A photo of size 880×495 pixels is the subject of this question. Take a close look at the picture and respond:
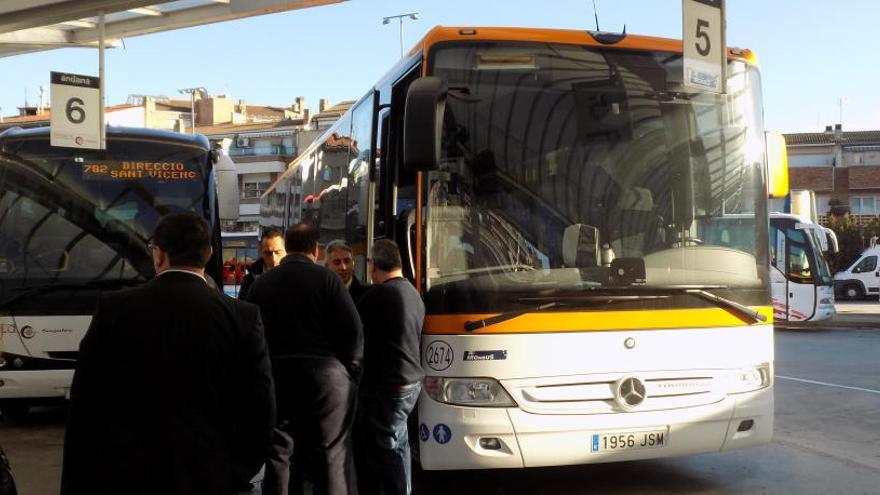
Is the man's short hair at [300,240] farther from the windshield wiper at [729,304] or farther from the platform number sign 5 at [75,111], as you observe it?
the platform number sign 5 at [75,111]

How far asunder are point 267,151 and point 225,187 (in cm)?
6624

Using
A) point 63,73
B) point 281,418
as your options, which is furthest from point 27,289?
point 281,418

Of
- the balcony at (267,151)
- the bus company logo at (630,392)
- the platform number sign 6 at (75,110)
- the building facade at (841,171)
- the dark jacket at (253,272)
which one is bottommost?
the bus company logo at (630,392)

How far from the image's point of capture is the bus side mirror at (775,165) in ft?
22.4

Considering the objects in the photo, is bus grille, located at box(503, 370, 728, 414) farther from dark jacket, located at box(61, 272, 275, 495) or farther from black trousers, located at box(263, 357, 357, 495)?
dark jacket, located at box(61, 272, 275, 495)

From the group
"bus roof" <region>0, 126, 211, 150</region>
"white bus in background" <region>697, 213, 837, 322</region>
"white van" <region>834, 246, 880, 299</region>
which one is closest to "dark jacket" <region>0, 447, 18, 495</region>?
"bus roof" <region>0, 126, 211, 150</region>

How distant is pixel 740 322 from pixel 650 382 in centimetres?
78

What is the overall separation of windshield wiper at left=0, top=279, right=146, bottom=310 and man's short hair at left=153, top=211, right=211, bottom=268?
6751mm

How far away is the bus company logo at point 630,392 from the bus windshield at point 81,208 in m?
5.82

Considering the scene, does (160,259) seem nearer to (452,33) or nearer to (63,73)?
(452,33)

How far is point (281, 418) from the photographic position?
5.32 meters

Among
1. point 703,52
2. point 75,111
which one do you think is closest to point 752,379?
point 703,52

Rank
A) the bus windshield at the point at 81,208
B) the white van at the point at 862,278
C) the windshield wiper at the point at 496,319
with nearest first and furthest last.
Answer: the windshield wiper at the point at 496,319 → the bus windshield at the point at 81,208 → the white van at the point at 862,278

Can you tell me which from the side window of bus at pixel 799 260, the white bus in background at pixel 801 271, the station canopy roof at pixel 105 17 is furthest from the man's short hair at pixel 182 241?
the side window of bus at pixel 799 260
